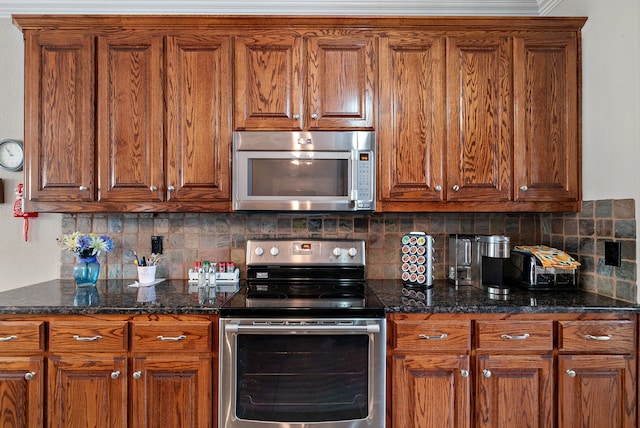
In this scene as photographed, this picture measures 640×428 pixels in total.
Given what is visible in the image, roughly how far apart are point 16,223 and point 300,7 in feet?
7.75

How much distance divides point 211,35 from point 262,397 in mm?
1913

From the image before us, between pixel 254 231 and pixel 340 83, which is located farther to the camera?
pixel 254 231

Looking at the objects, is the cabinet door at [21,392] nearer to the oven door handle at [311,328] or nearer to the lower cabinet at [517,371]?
the oven door handle at [311,328]

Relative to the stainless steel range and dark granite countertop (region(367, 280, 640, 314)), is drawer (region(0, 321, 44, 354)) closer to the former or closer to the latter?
the stainless steel range

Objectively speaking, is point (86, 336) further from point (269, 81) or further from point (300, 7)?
point (300, 7)

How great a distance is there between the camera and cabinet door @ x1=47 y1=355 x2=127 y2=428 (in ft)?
5.45

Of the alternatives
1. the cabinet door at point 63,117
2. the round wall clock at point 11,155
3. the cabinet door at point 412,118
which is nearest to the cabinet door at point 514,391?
the cabinet door at point 412,118

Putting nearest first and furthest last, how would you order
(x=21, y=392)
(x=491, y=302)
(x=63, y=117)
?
(x=21, y=392) → (x=491, y=302) → (x=63, y=117)

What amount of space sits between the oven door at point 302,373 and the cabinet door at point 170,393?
9 centimetres

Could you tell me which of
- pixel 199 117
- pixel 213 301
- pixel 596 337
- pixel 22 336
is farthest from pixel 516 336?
pixel 22 336

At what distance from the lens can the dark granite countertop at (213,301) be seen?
1687 millimetres

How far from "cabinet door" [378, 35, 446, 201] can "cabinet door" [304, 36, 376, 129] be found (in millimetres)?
90

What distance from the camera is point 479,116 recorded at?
205 cm

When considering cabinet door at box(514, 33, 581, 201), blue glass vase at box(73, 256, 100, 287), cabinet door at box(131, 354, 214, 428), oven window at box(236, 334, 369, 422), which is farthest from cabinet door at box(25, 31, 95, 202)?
cabinet door at box(514, 33, 581, 201)
